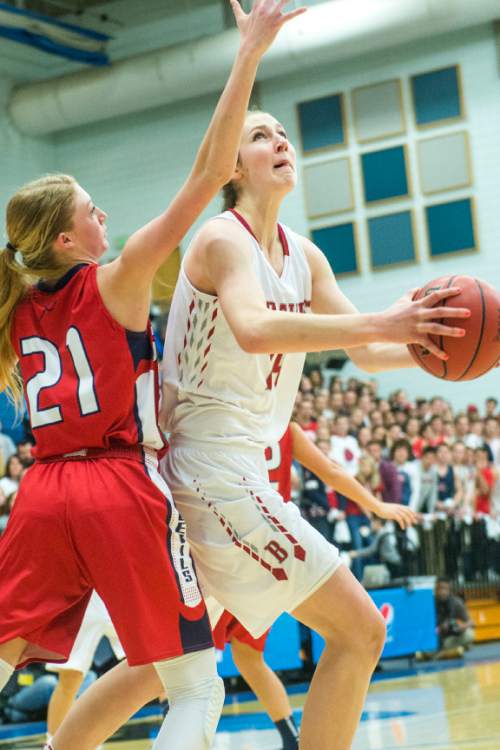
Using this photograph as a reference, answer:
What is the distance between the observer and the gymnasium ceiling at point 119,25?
19203 millimetres

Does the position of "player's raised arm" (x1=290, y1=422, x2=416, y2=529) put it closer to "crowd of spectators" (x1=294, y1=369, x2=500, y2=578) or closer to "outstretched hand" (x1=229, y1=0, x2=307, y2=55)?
"outstretched hand" (x1=229, y1=0, x2=307, y2=55)

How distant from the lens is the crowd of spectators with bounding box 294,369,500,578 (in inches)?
417

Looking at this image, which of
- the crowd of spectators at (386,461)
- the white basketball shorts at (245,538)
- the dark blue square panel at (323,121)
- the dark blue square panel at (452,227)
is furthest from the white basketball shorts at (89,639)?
the dark blue square panel at (323,121)

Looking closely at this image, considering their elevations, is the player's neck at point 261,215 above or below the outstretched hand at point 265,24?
below

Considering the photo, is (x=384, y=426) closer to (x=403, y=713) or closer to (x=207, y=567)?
(x=403, y=713)

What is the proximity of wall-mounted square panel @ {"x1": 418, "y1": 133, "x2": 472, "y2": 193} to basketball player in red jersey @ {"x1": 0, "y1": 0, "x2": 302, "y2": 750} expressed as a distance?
589 inches

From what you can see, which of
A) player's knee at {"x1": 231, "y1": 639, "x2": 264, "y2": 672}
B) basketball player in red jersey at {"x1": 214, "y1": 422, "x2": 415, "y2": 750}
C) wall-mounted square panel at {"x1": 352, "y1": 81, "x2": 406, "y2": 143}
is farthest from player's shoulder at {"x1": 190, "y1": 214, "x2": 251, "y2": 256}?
wall-mounted square panel at {"x1": 352, "y1": 81, "x2": 406, "y2": 143}

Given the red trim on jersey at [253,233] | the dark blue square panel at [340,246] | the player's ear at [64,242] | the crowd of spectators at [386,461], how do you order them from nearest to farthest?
the player's ear at [64,242] → the red trim on jersey at [253,233] → the crowd of spectators at [386,461] → the dark blue square panel at [340,246]

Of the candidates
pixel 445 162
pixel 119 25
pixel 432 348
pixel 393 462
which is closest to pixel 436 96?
pixel 445 162

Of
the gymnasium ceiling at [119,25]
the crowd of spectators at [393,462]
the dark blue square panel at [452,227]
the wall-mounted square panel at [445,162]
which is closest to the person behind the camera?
the crowd of spectators at [393,462]

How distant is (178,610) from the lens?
114 inches

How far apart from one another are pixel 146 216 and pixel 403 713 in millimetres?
14336

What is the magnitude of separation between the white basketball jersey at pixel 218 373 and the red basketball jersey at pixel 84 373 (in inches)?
8.3

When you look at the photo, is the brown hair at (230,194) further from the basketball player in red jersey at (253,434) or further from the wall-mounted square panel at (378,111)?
the wall-mounted square panel at (378,111)
